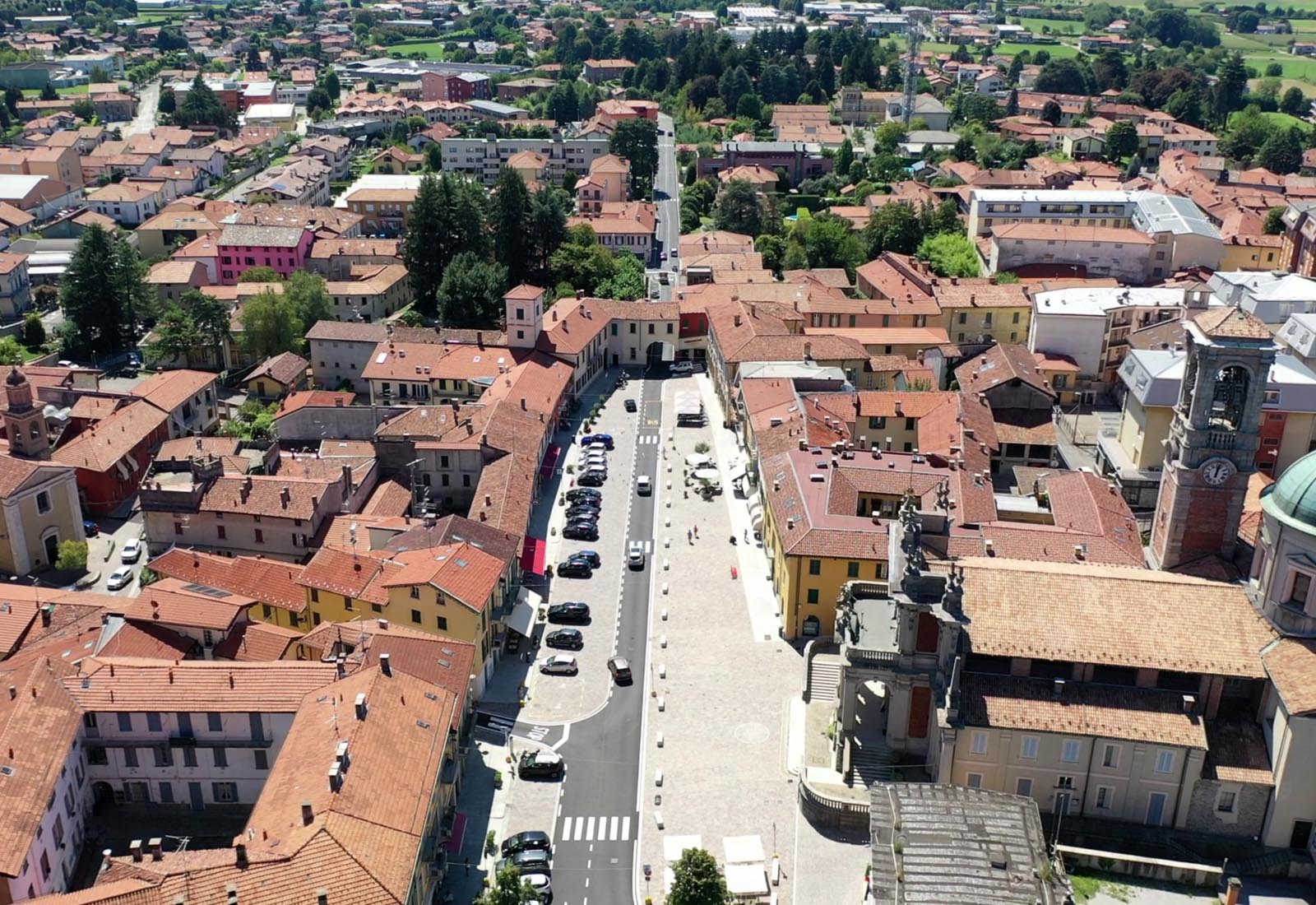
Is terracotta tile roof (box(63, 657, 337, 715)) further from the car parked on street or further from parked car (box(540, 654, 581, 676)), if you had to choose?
the car parked on street

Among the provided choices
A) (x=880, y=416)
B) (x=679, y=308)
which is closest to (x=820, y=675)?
(x=880, y=416)

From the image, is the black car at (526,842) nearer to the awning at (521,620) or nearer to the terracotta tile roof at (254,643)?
the awning at (521,620)

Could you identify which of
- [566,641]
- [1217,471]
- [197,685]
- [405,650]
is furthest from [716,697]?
[1217,471]

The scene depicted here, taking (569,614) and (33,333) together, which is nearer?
(569,614)

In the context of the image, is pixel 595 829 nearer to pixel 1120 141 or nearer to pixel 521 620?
pixel 521 620

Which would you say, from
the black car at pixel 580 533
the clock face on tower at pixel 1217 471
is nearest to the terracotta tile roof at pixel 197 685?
the black car at pixel 580 533

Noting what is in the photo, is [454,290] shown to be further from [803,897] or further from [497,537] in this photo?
[803,897]
